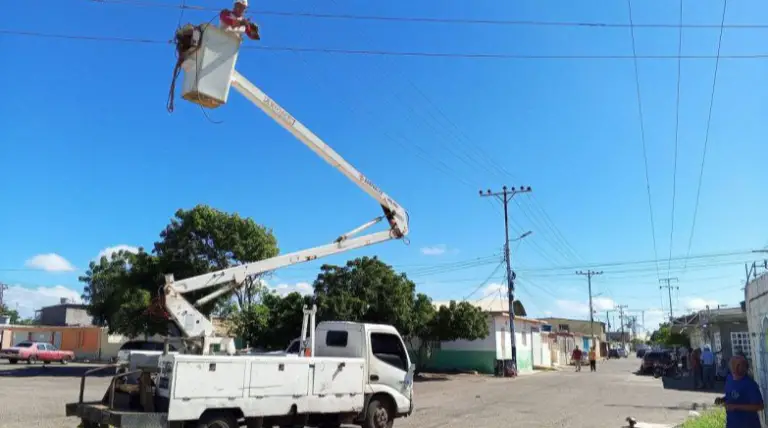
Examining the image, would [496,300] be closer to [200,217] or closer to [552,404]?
[200,217]

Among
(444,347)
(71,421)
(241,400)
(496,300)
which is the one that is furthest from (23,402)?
(496,300)

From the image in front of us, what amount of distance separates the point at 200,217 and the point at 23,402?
15857 millimetres

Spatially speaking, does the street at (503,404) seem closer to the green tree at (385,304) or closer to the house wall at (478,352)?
the green tree at (385,304)

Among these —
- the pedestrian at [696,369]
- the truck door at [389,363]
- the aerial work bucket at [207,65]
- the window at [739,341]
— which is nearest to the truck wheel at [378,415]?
the truck door at [389,363]

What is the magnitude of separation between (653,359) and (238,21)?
3515cm

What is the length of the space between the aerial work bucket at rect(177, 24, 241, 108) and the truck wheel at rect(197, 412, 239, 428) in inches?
195

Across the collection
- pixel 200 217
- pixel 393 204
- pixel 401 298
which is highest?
pixel 200 217

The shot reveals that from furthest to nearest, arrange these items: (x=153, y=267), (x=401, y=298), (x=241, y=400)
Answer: (x=153, y=267) < (x=401, y=298) < (x=241, y=400)

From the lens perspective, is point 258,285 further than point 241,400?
Yes

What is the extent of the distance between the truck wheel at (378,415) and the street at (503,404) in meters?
1.26

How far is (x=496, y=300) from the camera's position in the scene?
173 feet

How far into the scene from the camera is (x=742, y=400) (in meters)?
7.44

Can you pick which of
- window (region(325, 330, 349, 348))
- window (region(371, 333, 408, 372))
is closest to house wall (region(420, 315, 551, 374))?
window (region(371, 333, 408, 372))

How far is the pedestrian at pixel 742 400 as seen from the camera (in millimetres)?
7391
